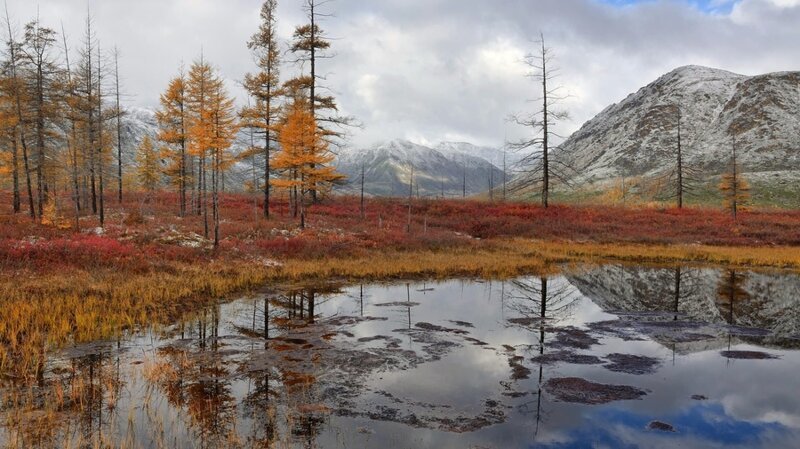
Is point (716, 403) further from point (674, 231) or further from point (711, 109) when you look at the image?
point (711, 109)

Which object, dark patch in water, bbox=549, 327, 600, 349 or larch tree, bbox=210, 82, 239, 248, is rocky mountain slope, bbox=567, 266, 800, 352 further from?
larch tree, bbox=210, 82, 239, 248

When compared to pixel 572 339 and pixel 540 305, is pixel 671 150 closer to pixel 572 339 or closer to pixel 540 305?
pixel 540 305

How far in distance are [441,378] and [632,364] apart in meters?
4.91

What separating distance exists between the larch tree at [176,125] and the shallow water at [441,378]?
86.1 ft

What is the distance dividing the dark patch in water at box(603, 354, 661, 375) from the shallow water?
2.6 inches

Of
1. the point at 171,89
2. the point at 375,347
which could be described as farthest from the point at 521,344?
the point at 171,89

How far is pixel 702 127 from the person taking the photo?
138000 millimetres

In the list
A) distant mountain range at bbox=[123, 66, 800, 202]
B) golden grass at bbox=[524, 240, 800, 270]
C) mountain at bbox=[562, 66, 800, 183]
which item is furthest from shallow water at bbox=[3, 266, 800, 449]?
mountain at bbox=[562, 66, 800, 183]

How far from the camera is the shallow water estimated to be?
7398 mm

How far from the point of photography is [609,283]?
854 inches

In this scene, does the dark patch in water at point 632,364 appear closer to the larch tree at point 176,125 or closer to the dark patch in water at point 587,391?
the dark patch in water at point 587,391

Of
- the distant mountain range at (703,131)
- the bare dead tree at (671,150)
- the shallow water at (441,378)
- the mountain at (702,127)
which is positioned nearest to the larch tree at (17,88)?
the shallow water at (441,378)

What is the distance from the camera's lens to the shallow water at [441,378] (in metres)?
7.40

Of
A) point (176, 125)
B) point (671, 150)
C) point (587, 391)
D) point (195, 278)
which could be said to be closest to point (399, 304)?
point (195, 278)
